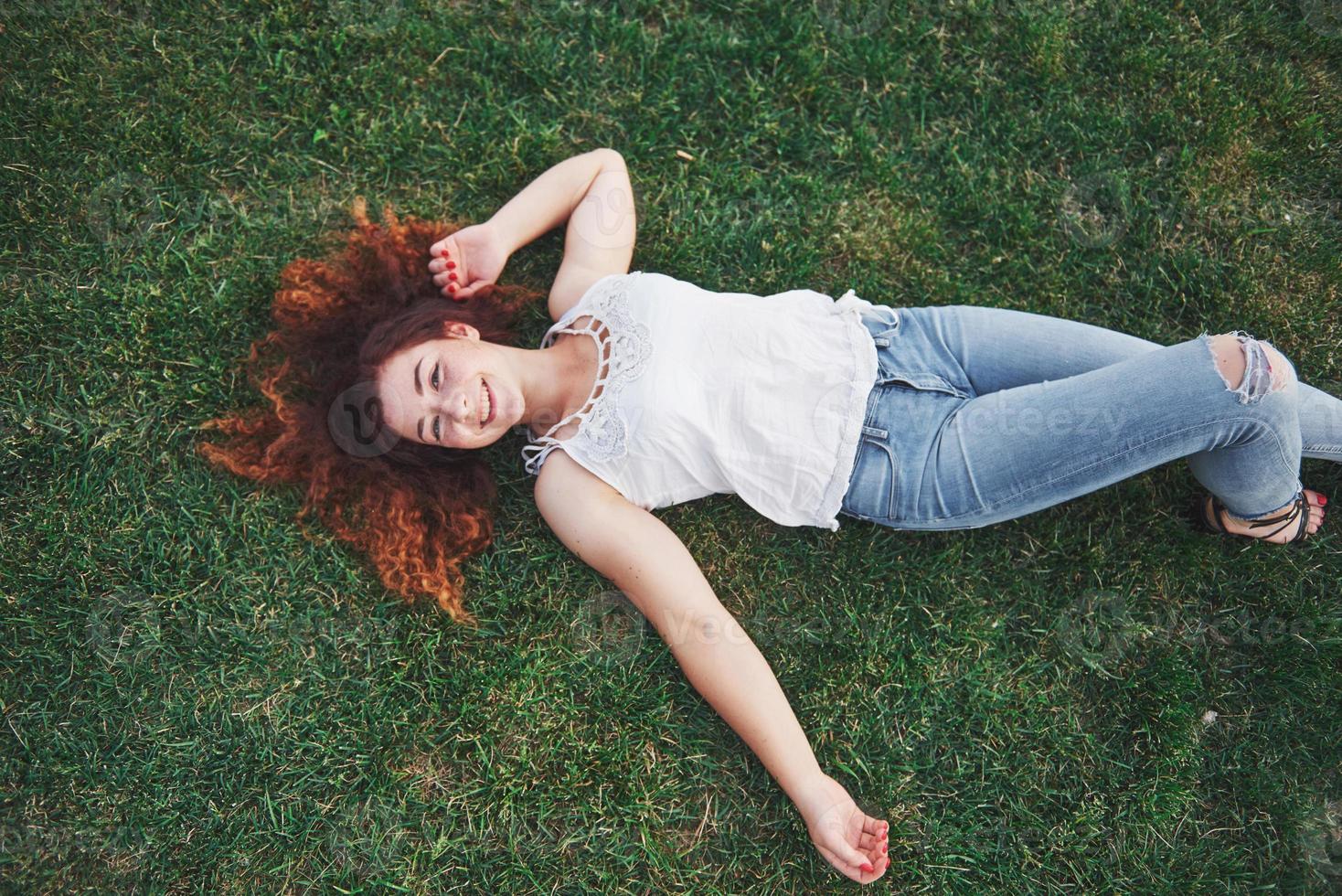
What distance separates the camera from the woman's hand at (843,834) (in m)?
2.94

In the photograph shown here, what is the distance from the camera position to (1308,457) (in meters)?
3.18

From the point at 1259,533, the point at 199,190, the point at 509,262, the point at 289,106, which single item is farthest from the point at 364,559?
the point at 1259,533

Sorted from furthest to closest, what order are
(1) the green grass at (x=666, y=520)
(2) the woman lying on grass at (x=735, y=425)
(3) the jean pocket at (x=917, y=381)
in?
(1) the green grass at (x=666, y=520) → (3) the jean pocket at (x=917, y=381) → (2) the woman lying on grass at (x=735, y=425)

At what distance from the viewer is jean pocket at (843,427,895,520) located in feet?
9.95

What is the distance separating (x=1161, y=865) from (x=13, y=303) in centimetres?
511

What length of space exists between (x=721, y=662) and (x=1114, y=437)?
1539 mm

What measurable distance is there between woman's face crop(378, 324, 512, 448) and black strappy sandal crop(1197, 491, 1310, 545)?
2763 millimetres

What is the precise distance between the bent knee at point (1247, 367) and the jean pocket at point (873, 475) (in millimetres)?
1103

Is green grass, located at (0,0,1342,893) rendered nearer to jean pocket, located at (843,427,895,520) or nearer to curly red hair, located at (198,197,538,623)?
Result: curly red hair, located at (198,197,538,623)

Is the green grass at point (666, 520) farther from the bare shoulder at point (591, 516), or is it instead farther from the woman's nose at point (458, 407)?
the woman's nose at point (458, 407)

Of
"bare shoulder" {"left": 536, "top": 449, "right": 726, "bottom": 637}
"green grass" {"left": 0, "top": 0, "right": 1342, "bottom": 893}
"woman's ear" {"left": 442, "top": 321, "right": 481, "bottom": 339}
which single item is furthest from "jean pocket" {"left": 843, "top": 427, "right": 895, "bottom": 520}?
"woman's ear" {"left": 442, "top": 321, "right": 481, "bottom": 339}

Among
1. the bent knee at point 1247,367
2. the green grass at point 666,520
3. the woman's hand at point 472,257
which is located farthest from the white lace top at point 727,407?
the bent knee at point 1247,367

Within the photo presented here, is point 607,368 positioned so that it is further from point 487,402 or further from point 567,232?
point 567,232

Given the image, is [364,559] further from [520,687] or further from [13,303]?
[13,303]
